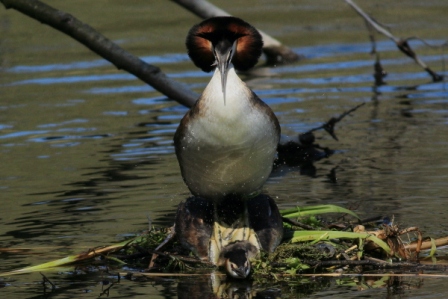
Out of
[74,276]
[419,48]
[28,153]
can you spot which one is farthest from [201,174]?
[419,48]

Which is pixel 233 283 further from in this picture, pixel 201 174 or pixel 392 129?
pixel 392 129

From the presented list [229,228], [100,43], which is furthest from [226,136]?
[100,43]

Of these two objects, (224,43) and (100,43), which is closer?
(224,43)

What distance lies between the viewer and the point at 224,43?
291 inches

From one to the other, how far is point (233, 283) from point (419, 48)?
11989 millimetres

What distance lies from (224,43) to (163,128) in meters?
6.33

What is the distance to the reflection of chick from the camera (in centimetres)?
775

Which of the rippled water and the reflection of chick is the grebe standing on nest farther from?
the rippled water

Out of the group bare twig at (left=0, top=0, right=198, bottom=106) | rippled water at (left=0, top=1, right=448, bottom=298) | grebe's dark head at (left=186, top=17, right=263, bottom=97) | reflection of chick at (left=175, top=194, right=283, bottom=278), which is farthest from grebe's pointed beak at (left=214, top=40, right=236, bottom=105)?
bare twig at (left=0, top=0, right=198, bottom=106)

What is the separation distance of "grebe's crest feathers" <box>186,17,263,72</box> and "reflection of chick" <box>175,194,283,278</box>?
39.2 inches

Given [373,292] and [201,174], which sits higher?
[201,174]

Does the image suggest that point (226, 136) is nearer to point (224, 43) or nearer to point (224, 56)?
point (224, 56)

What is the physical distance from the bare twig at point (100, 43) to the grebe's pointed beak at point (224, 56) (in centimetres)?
386

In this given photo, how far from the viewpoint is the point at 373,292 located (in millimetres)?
6930
